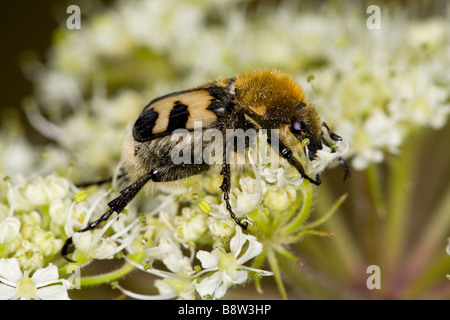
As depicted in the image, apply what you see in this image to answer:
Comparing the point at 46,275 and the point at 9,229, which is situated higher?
the point at 9,229

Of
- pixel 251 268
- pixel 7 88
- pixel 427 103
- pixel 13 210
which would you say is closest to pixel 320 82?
pixel 427 103

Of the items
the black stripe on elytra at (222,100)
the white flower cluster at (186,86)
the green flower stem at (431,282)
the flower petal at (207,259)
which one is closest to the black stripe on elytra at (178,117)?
the black stripe on elytra at (222,100)

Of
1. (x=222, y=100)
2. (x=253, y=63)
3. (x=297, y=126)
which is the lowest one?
(x=297, y=126)

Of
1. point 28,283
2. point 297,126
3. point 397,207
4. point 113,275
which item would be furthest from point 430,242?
point 28,283

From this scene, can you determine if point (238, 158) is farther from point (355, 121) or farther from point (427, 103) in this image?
point (427, 103)

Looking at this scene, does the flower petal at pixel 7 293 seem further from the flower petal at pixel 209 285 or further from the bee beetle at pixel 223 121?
the flower petal at pixel 209 285

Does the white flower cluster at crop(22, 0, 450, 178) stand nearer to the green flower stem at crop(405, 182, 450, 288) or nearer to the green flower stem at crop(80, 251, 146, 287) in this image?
the green flower stem at crop(405, 182, 450, 288)

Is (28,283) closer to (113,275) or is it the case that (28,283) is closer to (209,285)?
(113,275)

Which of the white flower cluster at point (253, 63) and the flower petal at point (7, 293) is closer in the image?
the flower petal at point (7, 293)
